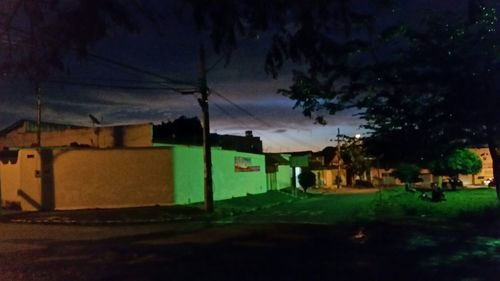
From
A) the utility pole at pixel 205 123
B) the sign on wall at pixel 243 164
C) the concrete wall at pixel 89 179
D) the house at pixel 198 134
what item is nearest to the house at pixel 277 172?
the house at pixel 198 134

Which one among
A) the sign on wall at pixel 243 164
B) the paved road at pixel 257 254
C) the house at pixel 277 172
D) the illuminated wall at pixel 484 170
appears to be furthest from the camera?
the illuminated wall at pixel 484 170

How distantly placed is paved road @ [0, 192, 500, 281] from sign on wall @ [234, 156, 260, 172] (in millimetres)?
20915

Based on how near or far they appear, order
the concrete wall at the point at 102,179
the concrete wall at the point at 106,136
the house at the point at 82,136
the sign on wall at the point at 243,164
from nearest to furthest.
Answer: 1. the concrete wall at the point at 102,179
2. the concrete wall at the point at 106,136
3. the house at the point at 82,136
4. the sign on wall at the point at 243,164

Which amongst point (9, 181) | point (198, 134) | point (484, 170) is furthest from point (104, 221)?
point (484, 170)

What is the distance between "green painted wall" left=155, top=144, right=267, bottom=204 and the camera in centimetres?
3394

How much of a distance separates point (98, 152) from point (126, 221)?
6.05 meters

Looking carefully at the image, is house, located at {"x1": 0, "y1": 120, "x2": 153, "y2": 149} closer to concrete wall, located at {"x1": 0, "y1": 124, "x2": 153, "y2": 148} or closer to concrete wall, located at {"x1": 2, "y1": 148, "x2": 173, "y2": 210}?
concrete wall, located at {"x1": 0, "y1": 124, "x2": 153, "y2": 148}

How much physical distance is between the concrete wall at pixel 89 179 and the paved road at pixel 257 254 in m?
9.54

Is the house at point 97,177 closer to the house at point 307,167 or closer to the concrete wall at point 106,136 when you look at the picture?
the concrete wall at point 106,136

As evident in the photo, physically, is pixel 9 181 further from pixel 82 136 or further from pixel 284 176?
pixel 284 176

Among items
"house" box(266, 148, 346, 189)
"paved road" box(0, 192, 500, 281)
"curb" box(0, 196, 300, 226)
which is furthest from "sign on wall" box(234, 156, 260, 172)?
"paved road" box(0, 192, 500, 281)

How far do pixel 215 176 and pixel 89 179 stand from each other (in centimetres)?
Result: 884

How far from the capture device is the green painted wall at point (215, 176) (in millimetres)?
33938

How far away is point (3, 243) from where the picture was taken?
1873 cm
